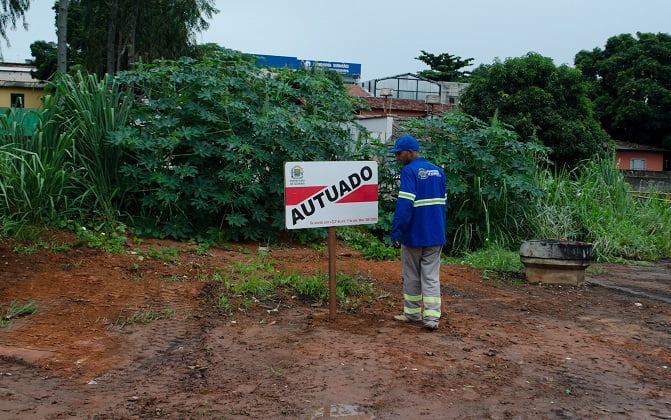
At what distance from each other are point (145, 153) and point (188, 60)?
156 centimetres

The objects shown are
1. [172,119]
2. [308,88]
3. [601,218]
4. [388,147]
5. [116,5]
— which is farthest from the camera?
[116,5]

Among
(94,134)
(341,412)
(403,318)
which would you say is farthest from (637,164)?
(341,412)

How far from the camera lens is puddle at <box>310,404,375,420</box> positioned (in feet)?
12.6

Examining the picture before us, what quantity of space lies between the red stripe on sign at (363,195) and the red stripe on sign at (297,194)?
1.03 feet

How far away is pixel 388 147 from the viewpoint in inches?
420

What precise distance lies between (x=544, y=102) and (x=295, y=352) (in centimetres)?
1649

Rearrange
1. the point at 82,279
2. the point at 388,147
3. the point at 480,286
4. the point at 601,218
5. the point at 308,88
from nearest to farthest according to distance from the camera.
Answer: the point at 82,279 → the point at 480,286 → the point at 308,88 → the point at 388,147 → the point at 601,218

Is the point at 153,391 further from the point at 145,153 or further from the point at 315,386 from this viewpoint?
the point at 145,153

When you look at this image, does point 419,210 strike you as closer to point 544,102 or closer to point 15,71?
point 544,102

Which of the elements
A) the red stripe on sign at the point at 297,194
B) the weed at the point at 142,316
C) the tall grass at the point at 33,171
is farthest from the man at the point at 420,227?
the tall grass at the point at 33,171

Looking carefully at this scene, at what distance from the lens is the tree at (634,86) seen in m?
35.6

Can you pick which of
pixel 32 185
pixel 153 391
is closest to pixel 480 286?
pixel 153 391

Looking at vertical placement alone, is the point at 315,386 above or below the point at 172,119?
below

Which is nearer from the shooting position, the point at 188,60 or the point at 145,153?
the point at 145,153
